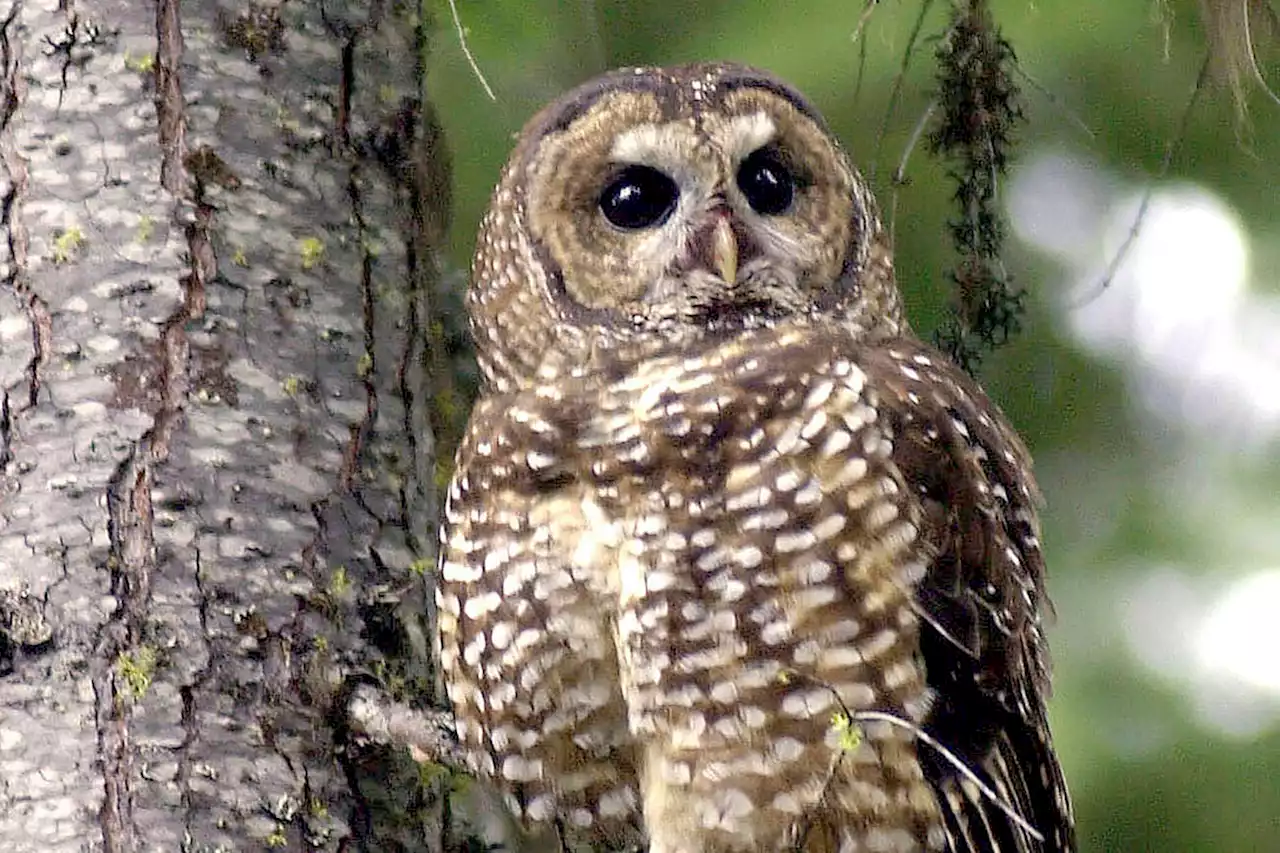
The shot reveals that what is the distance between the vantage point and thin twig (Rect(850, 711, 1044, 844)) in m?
1.81

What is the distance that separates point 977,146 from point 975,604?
77cm

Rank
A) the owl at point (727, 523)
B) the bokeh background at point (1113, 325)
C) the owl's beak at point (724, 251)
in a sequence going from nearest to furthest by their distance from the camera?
the owl at point (727, 523)
the owl's beak at point (724, 251)
the bokeh background at point (1113, 325)

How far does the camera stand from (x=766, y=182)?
7.34ft

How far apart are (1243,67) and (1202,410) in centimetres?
99

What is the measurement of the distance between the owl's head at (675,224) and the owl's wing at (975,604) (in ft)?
0.54

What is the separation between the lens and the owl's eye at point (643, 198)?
2203 mm

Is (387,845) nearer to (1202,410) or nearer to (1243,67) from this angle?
(1243,67)

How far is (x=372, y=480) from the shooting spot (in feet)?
7.27

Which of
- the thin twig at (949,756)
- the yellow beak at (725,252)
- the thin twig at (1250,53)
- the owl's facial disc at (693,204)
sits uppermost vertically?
the thin twig at (1250,53)

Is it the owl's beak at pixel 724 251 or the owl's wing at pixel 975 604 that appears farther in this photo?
the owl's beak at pixel 724 251

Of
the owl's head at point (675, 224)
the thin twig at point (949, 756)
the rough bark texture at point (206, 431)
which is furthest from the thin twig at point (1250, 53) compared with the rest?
the rough bark texture at point (206, 431)

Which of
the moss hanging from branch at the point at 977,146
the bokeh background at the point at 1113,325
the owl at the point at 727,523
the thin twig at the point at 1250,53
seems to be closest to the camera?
the owl at the point at 727,523

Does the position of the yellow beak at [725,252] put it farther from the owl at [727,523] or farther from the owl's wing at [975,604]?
the owl's wing at [975,604]

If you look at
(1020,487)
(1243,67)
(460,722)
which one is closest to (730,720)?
(460,722)
